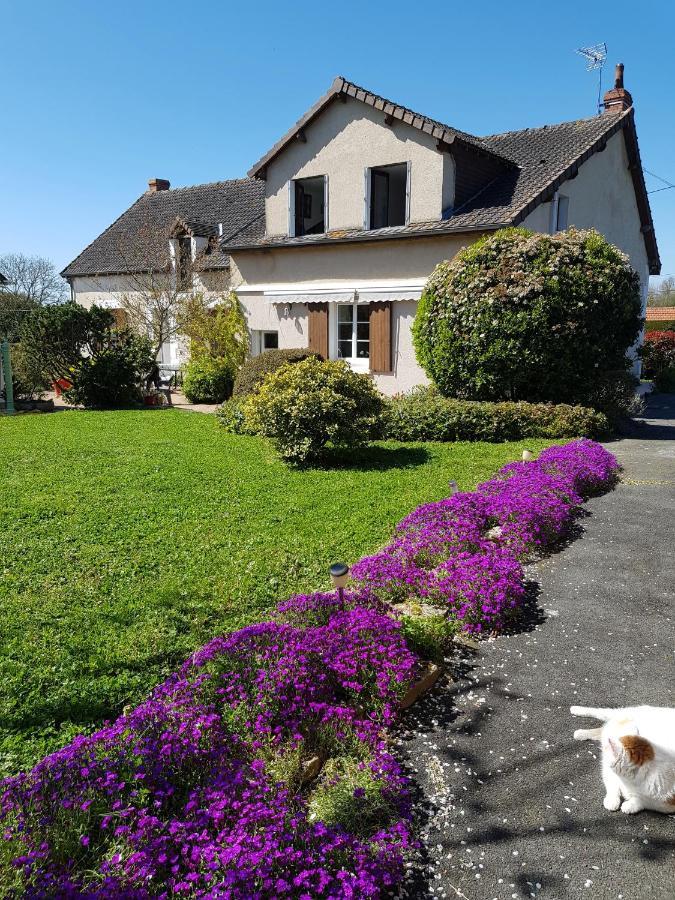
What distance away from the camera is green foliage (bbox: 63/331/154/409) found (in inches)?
755

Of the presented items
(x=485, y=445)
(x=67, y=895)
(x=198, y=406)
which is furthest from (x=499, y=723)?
(x=198, y=406)

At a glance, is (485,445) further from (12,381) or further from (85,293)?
(85,293)

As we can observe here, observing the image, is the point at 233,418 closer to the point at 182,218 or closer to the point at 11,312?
the point at 182,218

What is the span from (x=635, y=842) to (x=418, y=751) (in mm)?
1129

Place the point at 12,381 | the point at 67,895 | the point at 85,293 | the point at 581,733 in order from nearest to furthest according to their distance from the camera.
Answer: the point at 67,895
the point at 581,733
the point at 12,381
the point at 85,293

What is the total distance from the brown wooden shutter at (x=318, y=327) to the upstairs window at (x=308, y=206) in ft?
8.13

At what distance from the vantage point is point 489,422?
42.0ft

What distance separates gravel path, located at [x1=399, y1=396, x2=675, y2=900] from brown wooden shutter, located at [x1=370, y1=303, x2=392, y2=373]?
12.3 metres

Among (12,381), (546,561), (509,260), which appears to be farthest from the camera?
(12,381)

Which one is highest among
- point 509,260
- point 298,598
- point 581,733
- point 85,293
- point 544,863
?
point 85,293

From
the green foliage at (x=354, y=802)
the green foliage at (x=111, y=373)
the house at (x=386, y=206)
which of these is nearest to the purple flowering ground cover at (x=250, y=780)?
the green foliage at (x=354, y=802)

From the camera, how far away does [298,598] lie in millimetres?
4727

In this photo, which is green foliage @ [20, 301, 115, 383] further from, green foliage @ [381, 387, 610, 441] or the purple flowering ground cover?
the purple flowering ground cover

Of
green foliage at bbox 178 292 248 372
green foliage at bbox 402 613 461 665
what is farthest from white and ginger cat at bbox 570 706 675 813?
green foliage at bbox 178 292 248 372
